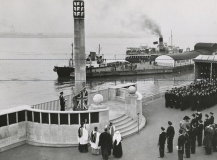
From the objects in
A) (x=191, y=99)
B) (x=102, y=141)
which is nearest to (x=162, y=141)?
(x=102, y=141)

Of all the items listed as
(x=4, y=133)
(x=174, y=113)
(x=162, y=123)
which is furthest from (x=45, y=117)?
(x=174, y=113)

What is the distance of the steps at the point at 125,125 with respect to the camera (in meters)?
15.6

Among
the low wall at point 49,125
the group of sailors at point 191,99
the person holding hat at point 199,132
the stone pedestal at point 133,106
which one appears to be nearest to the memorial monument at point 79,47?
the stone pedestal at point 133,106

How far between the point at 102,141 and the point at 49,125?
123 inches

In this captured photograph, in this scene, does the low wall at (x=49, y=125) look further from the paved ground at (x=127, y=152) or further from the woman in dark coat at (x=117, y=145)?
the woman in dark coat at (x=117, y=145)

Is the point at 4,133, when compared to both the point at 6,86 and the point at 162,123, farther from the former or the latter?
the point at 6,86

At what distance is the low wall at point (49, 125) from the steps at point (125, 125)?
1.45 metres

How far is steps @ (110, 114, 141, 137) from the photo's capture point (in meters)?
15.6

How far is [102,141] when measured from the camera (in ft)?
40.8

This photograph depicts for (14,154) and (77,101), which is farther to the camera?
(77,101)

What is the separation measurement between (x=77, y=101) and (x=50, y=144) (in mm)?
3914

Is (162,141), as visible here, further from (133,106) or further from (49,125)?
(49,125)

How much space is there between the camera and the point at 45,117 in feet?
46.6

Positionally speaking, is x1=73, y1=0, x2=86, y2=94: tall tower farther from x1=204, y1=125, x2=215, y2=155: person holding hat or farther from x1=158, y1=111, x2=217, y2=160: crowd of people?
x1=204, y1=125, x2=215, y2=155: person holding hat
